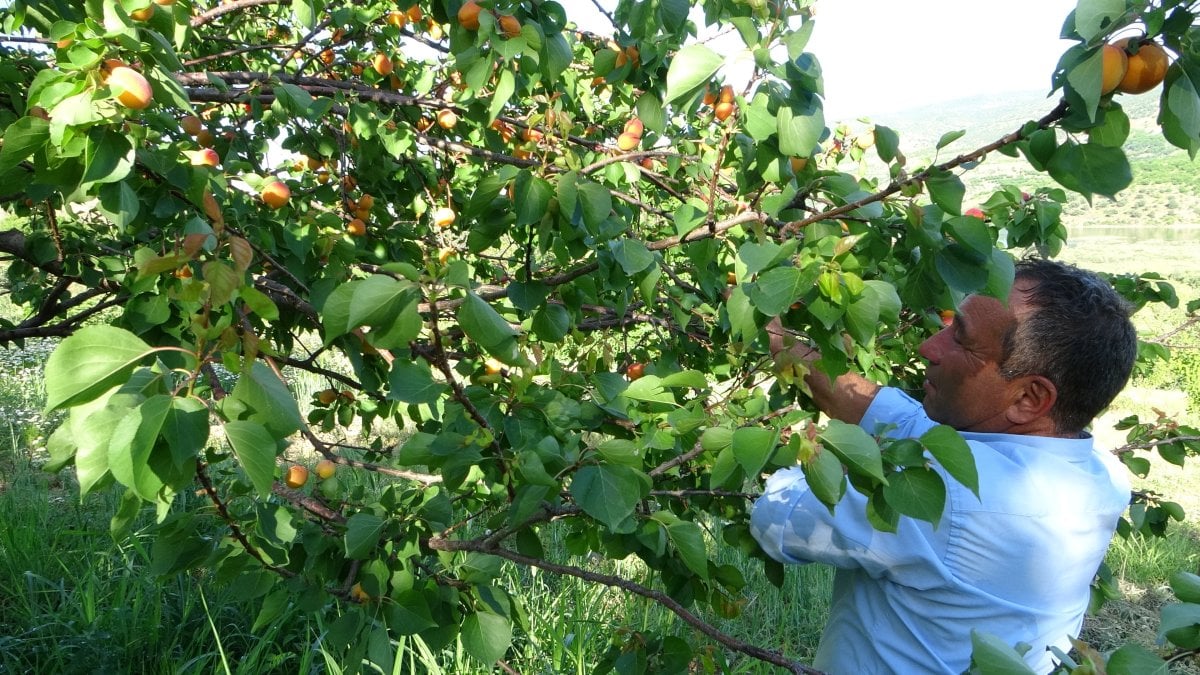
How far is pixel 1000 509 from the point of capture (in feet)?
4.80

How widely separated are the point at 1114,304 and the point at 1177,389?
10.4 meters

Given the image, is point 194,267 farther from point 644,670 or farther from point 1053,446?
point 1053,446

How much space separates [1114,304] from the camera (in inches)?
64.7

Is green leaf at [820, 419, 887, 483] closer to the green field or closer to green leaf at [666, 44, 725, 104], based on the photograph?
green leaf at [666, 44, 725, 104]

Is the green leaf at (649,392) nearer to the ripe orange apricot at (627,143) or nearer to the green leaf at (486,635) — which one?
the green leaf at (486,635)

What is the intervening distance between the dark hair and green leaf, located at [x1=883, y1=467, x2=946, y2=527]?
0.78 m

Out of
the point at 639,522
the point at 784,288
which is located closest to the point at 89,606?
the point at 639,522

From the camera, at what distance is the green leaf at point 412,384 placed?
108cm

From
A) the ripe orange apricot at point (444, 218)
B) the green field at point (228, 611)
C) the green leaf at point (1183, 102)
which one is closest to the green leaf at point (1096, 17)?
the green leaf at point (1183, 102)

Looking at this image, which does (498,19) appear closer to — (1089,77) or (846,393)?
(1089,77)

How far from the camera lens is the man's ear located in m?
1.61

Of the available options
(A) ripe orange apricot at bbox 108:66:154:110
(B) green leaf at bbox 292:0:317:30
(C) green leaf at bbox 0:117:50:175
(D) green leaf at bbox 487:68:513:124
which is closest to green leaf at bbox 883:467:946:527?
(D) green leaf at bbox 487:68:513:124

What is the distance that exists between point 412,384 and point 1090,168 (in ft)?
2.71

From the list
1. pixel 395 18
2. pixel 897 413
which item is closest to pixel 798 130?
pixel 897 413
